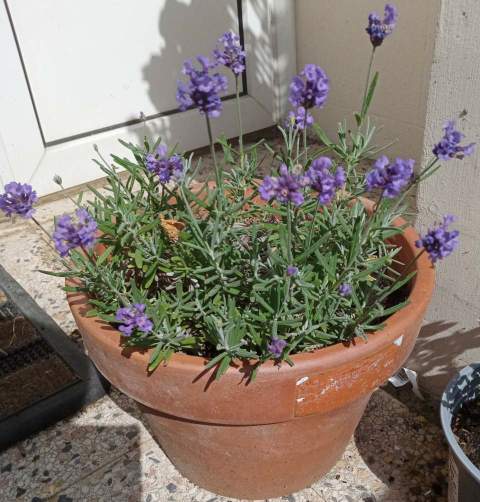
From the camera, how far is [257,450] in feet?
3.76

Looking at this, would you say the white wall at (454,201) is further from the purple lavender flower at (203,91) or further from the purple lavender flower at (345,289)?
the purple lavender flower at (203,91)

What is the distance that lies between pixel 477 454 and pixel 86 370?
1040 mm

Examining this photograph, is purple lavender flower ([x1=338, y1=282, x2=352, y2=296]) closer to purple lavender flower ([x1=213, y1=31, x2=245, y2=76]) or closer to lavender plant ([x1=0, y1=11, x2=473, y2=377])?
lavender plant ([x1=0, y1=11, x2=473, y2=377])

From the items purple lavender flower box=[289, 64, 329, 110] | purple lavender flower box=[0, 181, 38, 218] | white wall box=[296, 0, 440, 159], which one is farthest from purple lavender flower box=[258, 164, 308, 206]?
white wall box=[296, 0, 440, 159]

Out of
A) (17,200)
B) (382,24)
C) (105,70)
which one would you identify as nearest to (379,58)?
(105,70)

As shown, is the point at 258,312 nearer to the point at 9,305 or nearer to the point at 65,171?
the point at 9,305

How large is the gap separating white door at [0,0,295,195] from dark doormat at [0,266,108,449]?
0.85m

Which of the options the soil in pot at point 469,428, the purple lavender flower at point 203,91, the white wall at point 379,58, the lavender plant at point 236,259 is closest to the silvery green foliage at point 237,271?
the lavender plant at point 236,259

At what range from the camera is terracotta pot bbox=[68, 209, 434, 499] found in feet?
3.19

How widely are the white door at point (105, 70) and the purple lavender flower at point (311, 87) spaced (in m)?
1.74

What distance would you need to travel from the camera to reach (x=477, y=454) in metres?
1.23

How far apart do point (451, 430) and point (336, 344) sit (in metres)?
0.39

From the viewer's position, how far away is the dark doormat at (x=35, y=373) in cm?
153

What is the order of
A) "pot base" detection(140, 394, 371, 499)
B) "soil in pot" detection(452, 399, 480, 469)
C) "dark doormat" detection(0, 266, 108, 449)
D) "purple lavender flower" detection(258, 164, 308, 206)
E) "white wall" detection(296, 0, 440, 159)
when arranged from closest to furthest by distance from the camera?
"purple lavender flower" detection(258, 164, 308, 206) < "pot base" detection(140, 394, 371, 499) < "soil in pot" detection(452, 399, 480, 469) < "dark doormat" detection(0, 266, 108, 449) < "white wall" detection(296, 0, 440, 159)
